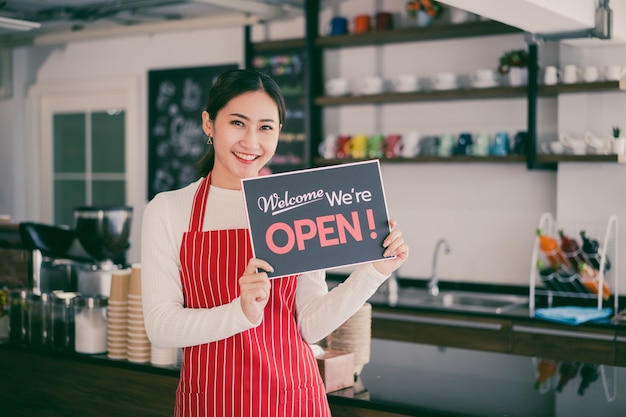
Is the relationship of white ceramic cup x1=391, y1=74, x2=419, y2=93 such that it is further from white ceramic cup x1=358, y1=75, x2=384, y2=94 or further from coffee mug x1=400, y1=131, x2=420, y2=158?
coffee mug x1=400, y1=131, x2=420, y2=158

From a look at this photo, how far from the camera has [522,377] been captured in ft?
8.66

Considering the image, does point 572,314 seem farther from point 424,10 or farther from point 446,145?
point 424,10

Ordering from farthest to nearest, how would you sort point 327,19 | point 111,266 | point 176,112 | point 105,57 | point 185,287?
point 105,57 < point 176,112 < point 327,19 < point 111,266 < point 185,287

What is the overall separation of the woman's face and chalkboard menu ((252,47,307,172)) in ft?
11.6

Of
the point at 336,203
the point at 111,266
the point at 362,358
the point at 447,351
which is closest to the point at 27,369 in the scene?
the point at 111,266

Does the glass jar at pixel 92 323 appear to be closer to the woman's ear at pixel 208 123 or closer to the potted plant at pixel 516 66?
the woman's ear at pixel 208 123

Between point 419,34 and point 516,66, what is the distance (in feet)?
2.10

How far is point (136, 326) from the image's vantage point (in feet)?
9.48

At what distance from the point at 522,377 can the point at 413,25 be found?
3.00 metres

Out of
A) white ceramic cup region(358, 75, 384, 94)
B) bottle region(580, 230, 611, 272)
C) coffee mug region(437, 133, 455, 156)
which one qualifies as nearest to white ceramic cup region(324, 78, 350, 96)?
white ceramic cup region(358, 75, 384, 94)

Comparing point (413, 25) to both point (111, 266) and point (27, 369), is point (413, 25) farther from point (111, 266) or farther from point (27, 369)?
point (27, 369)

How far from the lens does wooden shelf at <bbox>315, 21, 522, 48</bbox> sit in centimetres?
468

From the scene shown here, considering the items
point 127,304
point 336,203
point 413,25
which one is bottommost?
point 127,304

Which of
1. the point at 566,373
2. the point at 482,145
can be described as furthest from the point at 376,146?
the point at 566,373
